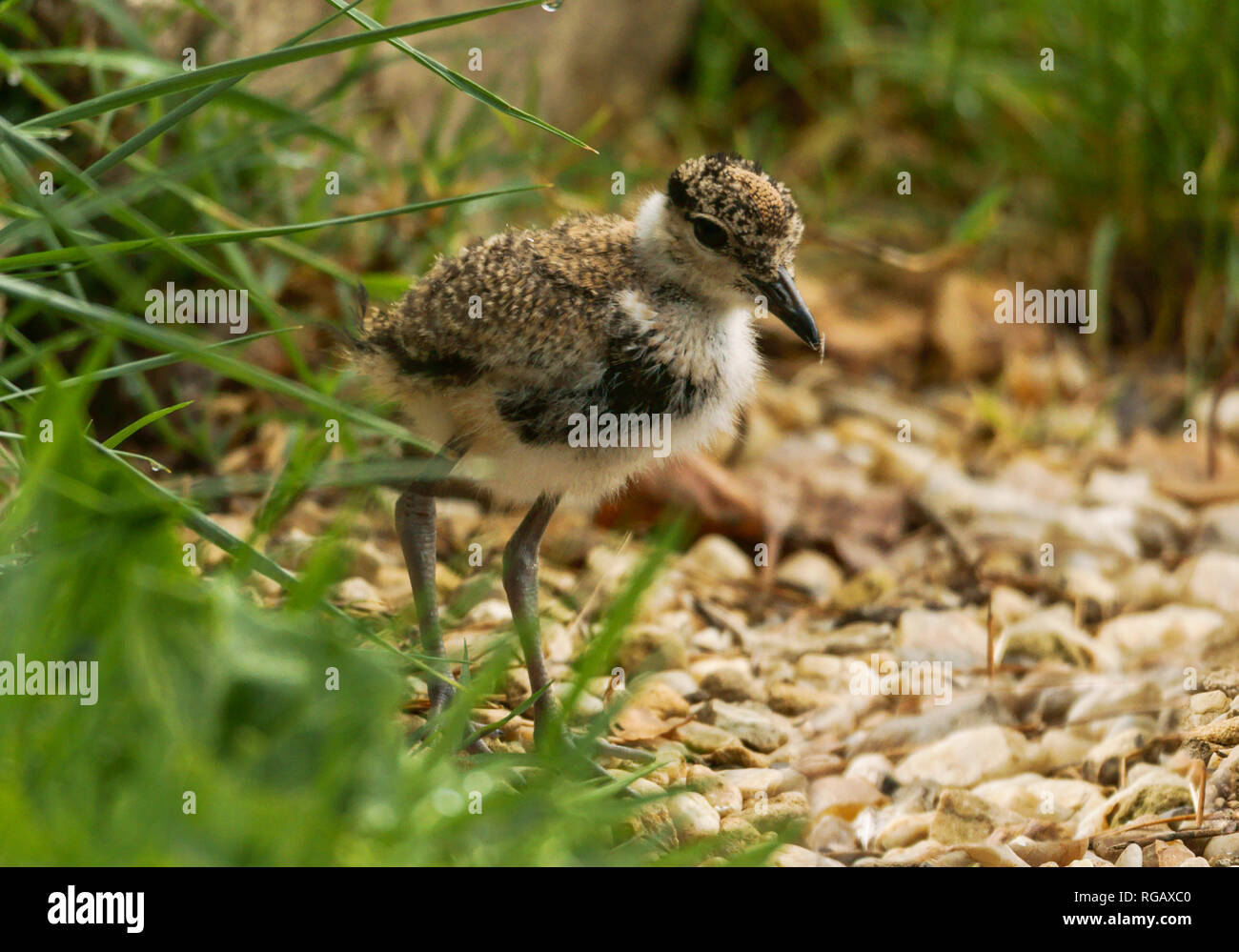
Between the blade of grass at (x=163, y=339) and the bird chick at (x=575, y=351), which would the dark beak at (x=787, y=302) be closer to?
the bird chick at (x=575, y=351)

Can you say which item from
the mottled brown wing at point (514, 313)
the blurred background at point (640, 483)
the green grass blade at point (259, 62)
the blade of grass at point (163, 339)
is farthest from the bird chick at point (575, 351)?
the green grass blade at point (259, 62)

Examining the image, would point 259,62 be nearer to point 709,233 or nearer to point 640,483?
point 709,233

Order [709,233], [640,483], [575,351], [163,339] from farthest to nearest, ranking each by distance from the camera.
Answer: [640,483]
[709,233]
[575,351]
[163,339]

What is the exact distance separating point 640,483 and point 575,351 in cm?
97

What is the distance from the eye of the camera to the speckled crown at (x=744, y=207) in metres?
2.45

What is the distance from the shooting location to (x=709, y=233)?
2473 mm

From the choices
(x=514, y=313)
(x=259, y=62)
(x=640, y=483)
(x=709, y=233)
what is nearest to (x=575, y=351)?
(x=514, y=313)

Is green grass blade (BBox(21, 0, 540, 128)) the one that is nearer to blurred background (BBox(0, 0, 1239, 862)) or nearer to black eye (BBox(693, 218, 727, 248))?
blurred background (BBox(0, 0, 1239, 862))

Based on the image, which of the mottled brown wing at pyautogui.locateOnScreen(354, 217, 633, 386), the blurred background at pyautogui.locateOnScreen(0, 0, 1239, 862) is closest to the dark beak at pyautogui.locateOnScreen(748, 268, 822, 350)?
the mottled brown wing at pyautogui.locateOnScreen(354, 217, 633, 386)
